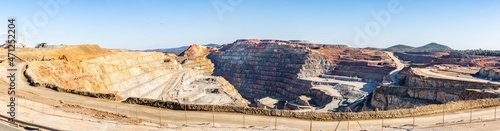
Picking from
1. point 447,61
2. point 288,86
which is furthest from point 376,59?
point 288,86

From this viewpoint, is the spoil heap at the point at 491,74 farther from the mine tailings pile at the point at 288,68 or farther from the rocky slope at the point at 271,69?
the rocky slope at the point at 271,69

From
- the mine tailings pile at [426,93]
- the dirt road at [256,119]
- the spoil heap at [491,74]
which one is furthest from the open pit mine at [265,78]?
the dirt road at [256,119]

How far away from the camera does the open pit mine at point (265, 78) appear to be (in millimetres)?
52594

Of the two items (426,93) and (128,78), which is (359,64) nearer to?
(426,93)

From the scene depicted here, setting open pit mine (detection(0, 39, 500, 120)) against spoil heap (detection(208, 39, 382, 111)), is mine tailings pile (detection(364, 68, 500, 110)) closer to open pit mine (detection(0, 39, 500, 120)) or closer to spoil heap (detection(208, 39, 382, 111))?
open pit mine (detection(0, 39, 500, 120))

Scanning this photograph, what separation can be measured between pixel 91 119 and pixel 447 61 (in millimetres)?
128115

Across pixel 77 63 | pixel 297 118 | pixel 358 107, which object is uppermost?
pixel 77 63

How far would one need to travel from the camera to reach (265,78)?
136500mm

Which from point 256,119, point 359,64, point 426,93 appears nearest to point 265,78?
point 359,64

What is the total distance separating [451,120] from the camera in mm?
26453

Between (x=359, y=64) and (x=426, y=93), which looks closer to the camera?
(x=426, y=93)

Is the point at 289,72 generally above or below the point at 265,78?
above

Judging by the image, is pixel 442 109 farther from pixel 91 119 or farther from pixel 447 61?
pixel 447 61

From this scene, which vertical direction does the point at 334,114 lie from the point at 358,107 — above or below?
above
